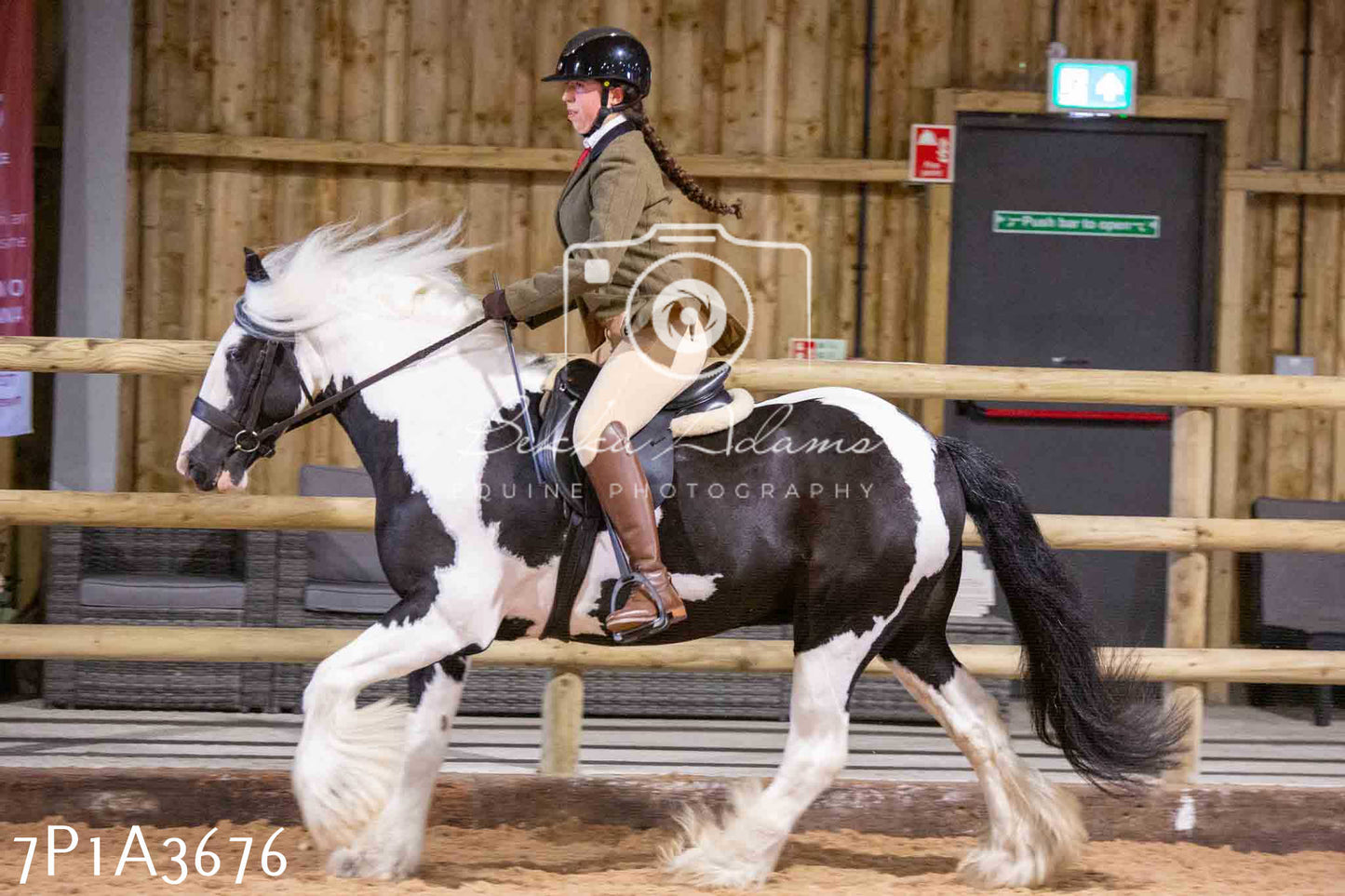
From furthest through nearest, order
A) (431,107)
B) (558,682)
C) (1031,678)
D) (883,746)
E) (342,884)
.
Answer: (431,107) → (883,746) → (558,682) → (1031,678) → (342,884)

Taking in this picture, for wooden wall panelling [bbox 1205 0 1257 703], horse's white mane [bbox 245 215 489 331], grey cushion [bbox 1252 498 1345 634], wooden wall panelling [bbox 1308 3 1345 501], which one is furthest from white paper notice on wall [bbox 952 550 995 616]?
horse's white mane [bbox 245 215 489 331]

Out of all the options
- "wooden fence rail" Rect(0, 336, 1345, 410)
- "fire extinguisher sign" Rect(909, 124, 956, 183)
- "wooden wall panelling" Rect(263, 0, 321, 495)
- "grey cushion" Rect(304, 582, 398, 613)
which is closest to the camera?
"wooden fence rail" Rect(0, 336, 1345, 410)

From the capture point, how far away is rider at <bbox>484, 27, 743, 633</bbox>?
11.6 feet

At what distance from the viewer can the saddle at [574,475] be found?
3.61m

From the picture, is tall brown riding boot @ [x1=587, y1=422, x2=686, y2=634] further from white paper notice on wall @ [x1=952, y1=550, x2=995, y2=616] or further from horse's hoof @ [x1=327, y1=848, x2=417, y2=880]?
white paper notice on wall @ [x1=952, y1=550, x2=995, y2=616]

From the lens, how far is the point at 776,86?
22.5ft

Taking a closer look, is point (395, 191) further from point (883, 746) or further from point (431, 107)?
point (883, 746)

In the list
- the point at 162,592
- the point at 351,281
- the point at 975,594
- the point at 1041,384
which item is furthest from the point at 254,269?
the point at 975,594

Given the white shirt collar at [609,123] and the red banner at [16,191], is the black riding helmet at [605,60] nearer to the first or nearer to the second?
the white shirt collar at [609,123]

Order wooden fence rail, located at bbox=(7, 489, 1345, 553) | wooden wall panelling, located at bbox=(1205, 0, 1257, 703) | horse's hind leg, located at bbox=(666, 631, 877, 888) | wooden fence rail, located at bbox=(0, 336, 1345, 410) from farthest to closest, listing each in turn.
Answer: wooden wall panelling, located at bbox=(1205, 0, 1257, 703) → wooden fence rail, located at bbox=(0, 336, 1345, 410) → wooden fence rail, located at bbox=(7, 489, 1345, 553) → horse's hind leg, located at bbox=(666, 631, 877, 888)

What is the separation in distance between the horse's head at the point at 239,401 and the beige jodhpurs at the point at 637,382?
0.76 meters

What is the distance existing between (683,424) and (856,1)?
3847 mm

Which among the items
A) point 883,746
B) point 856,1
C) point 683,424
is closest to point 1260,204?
point 856,1
